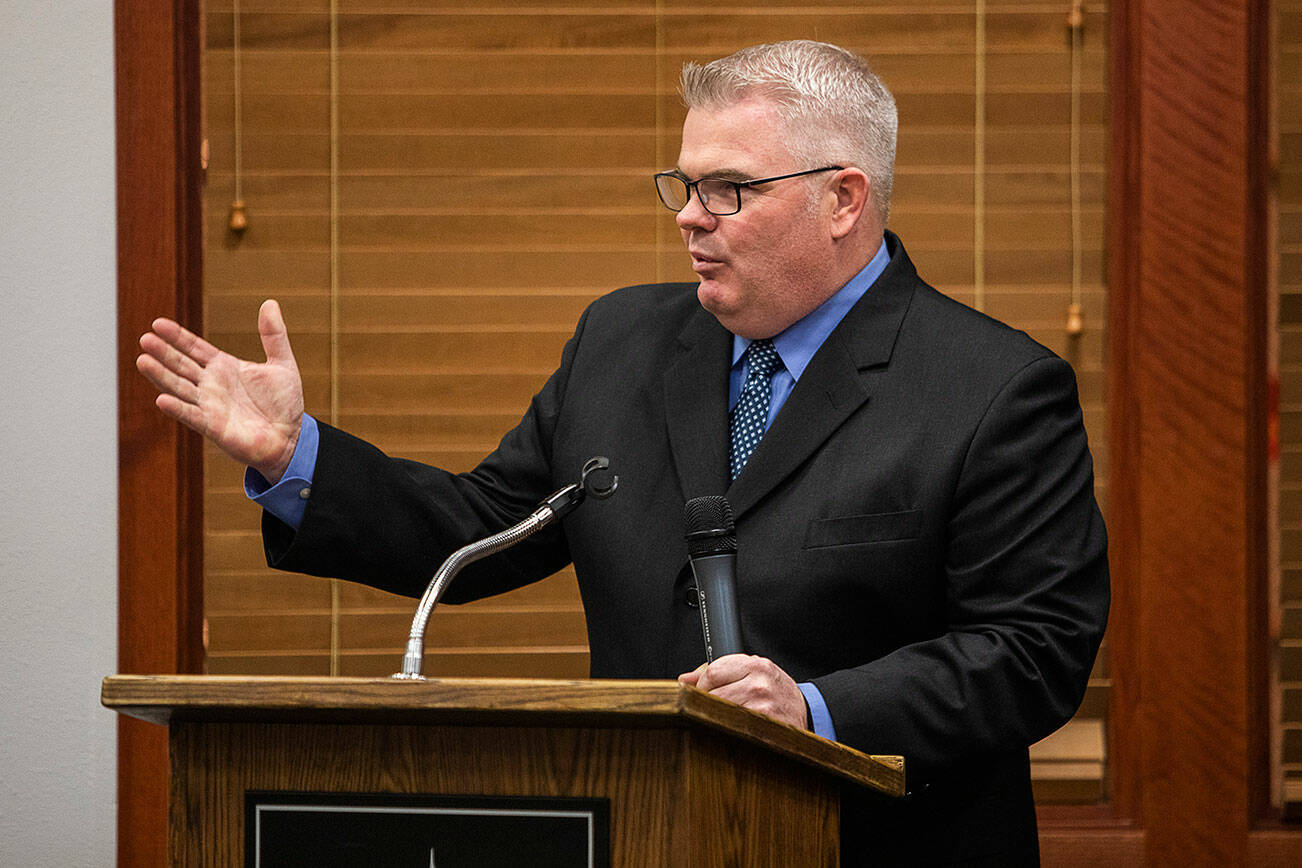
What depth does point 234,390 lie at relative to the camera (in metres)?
1.49

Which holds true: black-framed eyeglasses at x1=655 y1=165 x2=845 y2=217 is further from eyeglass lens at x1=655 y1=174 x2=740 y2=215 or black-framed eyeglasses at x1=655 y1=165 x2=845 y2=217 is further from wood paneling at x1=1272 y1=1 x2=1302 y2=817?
wood paneling at x1=1272 y1=1 x2=1302 y2=817

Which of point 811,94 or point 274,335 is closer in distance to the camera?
point 274,335

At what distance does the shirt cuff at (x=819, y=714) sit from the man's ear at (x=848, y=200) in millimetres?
659

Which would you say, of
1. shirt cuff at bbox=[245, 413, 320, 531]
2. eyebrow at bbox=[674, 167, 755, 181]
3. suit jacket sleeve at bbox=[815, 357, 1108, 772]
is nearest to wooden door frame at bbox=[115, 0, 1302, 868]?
suit jacket sleeve at bbox=[815, 357, 1108, 772]

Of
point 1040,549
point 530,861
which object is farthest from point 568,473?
point 530,861

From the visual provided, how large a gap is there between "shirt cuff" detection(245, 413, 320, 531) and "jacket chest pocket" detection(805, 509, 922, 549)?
601mm

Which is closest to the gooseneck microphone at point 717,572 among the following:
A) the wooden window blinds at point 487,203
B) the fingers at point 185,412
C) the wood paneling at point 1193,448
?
the fingers at point 185,412

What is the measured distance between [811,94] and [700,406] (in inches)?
17.0

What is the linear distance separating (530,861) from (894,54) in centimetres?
189

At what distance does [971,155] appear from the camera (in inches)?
98.3

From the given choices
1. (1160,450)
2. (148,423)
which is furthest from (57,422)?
(1160,450)

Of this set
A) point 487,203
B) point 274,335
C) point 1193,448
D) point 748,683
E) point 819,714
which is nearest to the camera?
point 748,683

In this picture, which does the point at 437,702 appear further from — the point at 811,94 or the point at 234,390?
the point at 811,94

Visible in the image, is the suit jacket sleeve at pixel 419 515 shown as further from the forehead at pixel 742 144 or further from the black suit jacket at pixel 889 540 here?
the forehead at pixel 742 144
